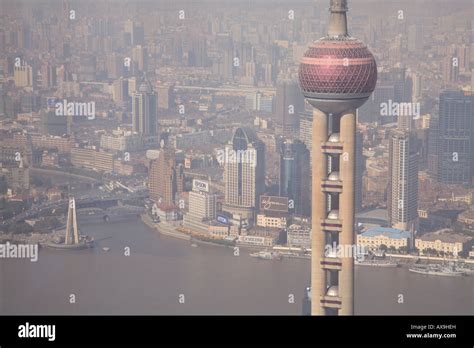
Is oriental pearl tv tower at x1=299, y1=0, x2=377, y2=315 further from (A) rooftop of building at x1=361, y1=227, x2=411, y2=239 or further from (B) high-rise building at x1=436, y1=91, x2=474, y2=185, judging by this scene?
(B) high-rise building at x1=436, y1=91, x2=474, y2=185

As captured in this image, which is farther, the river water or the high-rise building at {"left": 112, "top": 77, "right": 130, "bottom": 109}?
the high-rise building at {"left": 112, "top": 77, "right": 130, "bottom": 109}

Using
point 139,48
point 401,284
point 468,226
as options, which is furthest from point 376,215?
point 139,48

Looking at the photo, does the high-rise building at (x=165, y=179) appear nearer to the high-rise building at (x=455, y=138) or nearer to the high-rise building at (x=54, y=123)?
the high-rise building at (x=54, y=123)

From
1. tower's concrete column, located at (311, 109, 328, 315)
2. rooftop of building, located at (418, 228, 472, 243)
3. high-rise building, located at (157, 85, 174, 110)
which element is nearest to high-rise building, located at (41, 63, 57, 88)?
high-rise building, located at (157, 85, 174, 110)

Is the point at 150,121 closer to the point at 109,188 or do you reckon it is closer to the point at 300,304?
the point at 109,188

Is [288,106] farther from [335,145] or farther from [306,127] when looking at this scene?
[335,145]

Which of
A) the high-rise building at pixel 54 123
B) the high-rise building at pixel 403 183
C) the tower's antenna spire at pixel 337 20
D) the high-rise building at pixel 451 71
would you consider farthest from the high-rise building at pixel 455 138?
the tower's antenna spire at pixel 337 20
